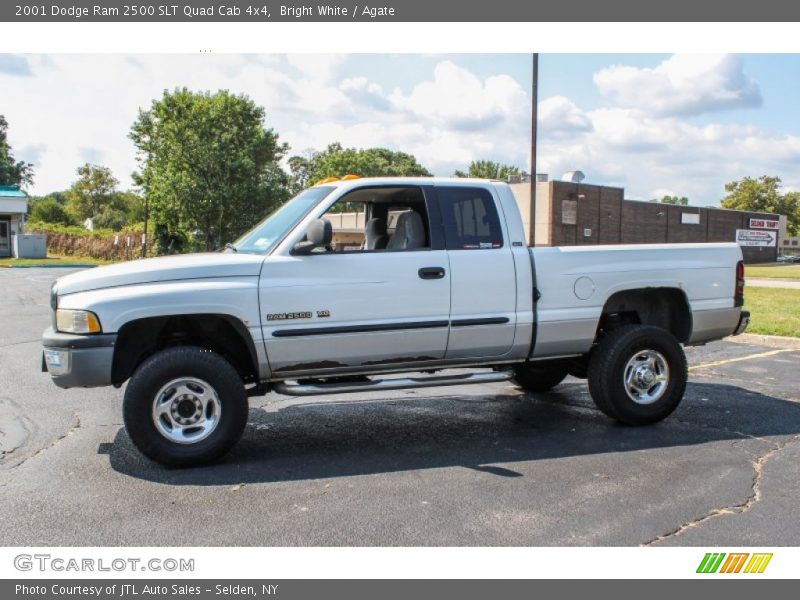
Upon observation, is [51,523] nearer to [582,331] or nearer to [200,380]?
[200,380]

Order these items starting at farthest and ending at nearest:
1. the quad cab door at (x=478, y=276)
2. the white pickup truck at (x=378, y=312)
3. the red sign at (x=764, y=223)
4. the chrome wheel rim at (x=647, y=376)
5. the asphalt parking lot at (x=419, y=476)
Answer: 1. the red sign at (x=764, y=223)
2. the chrome wheel rim at (x=647, y=376)
3. the quad cab door at (x=478, y=276)
4. the white pickup truck at (x=378, y=312)
5. the asphalt parking lot at (x=419, y=476)

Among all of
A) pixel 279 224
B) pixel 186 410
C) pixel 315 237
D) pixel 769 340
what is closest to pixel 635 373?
pixel 315 237

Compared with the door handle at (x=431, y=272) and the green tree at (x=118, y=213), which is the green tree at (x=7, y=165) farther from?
the door handle at (x=431, y=272)

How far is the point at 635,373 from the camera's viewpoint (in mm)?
6215

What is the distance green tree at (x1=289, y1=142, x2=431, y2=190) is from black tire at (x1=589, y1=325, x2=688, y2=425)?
60.9m

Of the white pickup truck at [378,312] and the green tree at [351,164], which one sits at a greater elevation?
the green tree at [351,164]

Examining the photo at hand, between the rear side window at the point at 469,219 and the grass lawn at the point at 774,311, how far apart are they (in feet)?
25.2

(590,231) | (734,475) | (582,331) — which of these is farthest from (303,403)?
(590,231)

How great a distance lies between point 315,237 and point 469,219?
53.3 inches

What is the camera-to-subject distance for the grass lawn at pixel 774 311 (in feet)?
38.4

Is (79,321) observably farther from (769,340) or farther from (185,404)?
(769,340)

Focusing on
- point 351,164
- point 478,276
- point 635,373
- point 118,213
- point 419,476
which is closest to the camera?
point 419,476

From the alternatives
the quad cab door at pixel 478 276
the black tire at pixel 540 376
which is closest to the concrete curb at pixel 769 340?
the black tire at pixel 540 376

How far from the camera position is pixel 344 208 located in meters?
6.05
